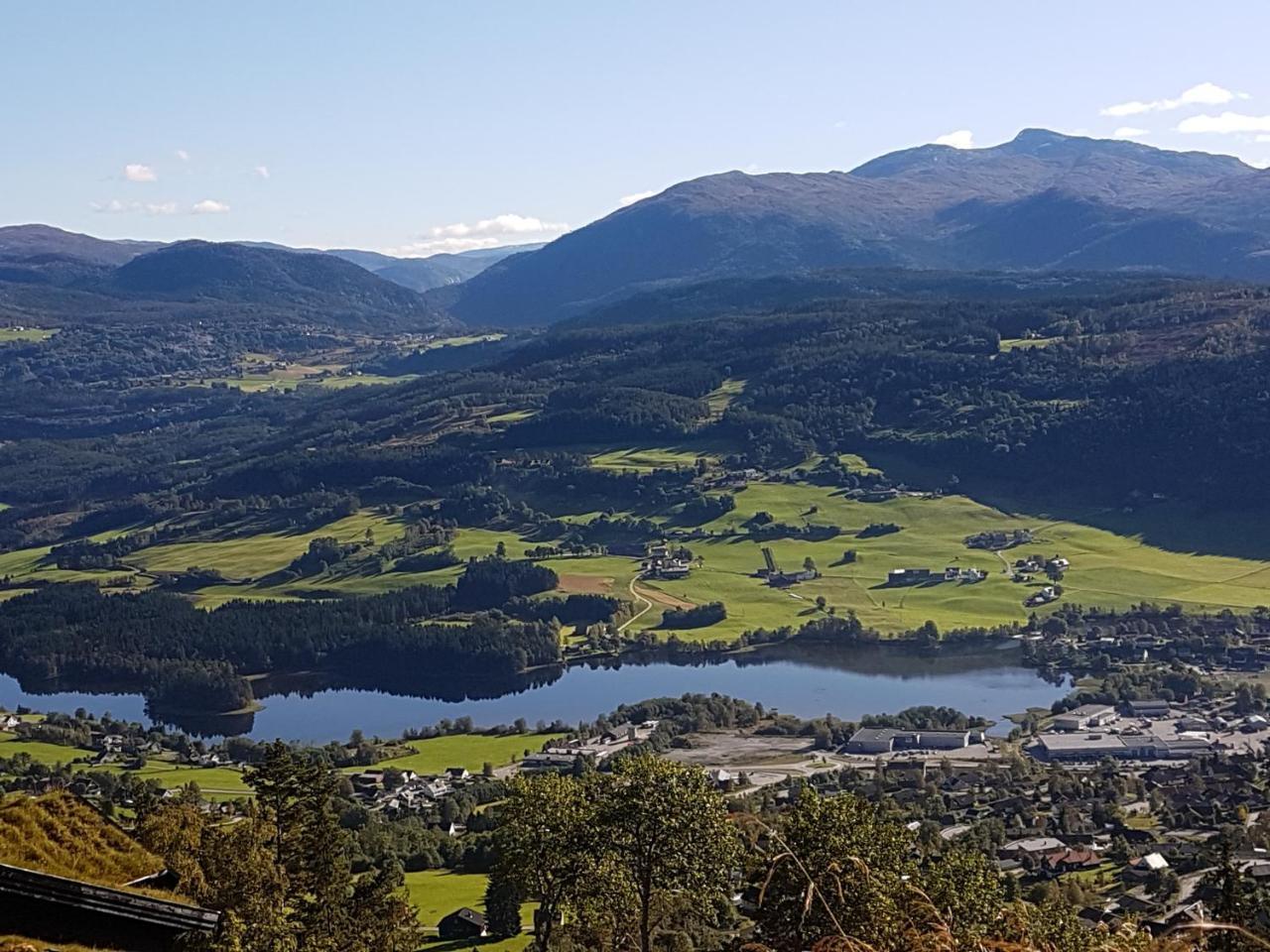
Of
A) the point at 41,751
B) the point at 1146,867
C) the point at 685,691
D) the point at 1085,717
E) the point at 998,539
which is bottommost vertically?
the point at 685,691

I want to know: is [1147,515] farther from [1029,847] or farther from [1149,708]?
[1029,847]

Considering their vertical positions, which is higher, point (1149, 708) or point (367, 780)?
point (367, 780)

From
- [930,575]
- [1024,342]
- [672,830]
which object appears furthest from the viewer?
[1024,342]

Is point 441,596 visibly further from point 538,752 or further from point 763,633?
point 538,752

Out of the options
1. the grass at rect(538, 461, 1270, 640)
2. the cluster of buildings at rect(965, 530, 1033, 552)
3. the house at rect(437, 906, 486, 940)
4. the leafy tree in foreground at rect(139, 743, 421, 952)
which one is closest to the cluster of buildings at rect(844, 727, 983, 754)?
the grass at rect(538, 461, 1270, 640)

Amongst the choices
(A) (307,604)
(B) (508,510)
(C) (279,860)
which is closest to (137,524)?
(B) (508,510)

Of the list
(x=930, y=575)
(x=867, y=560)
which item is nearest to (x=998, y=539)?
(x=867, y=560)
